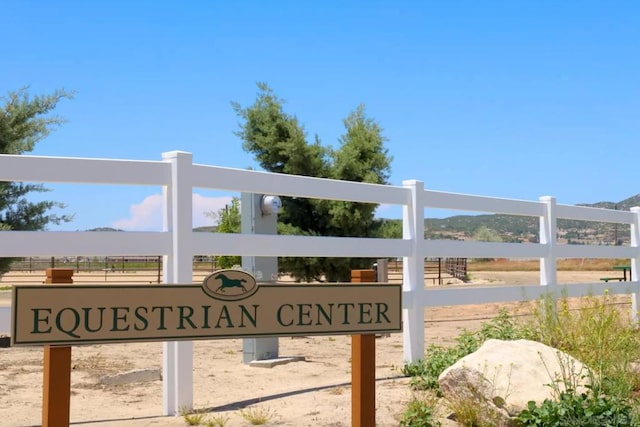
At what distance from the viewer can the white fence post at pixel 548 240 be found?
12312mm

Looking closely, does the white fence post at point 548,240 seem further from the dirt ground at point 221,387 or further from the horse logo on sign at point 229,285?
the horse logo on sign at point 229,285

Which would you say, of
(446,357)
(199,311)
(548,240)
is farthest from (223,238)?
(548,240)

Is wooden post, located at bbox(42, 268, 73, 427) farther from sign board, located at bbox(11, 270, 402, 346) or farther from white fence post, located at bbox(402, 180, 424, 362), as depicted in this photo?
white fence post, located at bbox(402, 180, 424, 362)

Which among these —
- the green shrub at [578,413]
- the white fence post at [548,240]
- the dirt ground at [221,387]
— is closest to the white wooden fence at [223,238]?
the white fence post at [548,240]

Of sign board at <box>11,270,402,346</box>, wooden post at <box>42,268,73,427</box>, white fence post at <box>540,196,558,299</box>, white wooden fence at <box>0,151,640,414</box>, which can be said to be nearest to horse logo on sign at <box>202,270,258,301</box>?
sign board at <box>11,270,402,346</box>

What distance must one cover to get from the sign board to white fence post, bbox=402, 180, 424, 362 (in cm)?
434

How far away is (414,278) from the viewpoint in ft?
31.7

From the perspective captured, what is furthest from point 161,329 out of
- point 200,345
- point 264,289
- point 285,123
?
point 285,123

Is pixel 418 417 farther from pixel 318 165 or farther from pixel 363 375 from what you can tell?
pixel 318 165

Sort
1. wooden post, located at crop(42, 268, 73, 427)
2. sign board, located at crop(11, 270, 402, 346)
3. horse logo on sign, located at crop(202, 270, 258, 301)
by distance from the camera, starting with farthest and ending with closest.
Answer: horse logo on sign, located at crop(202, 270, 258, 301) < wooden post, located at crop(42, 268, 73, 427) < sign board, located at crop(11, 270, 402, 346)

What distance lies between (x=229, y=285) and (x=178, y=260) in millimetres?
2671

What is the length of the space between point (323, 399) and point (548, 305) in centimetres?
245

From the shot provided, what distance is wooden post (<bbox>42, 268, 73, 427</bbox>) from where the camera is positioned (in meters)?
4.47

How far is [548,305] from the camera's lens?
7957 millimetres
